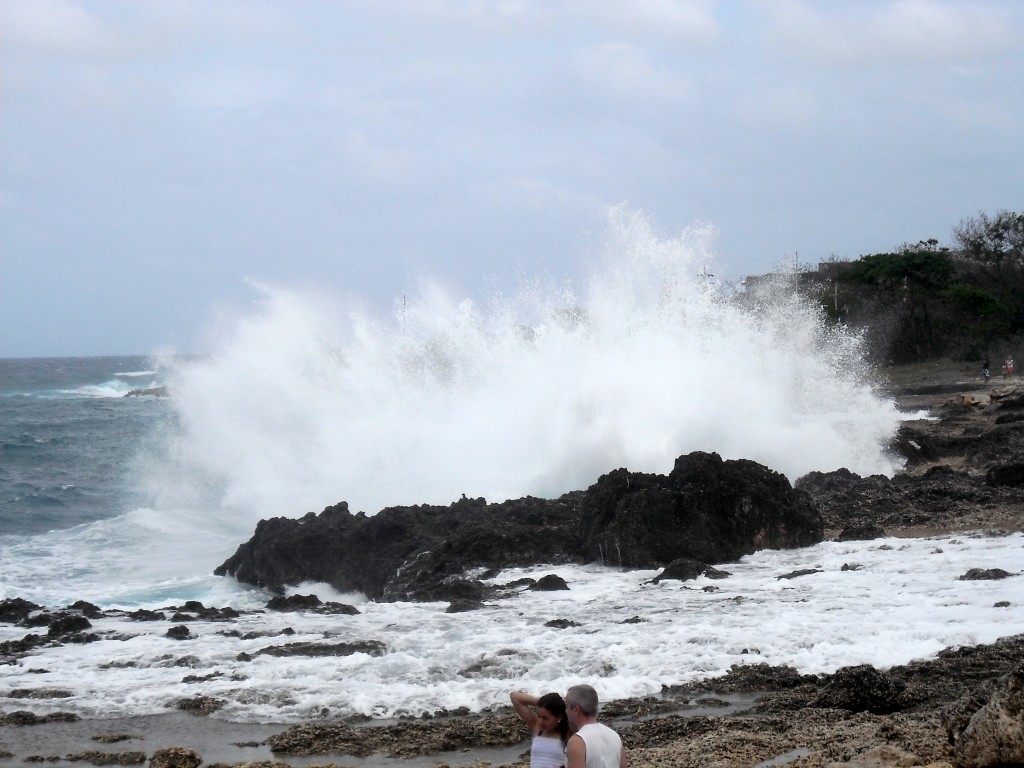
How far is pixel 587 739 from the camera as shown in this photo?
4.69 metres

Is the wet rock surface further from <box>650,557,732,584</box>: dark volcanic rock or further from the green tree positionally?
the green tree

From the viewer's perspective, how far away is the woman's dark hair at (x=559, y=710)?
15.9 ft

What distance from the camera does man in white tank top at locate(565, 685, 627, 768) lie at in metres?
4.58

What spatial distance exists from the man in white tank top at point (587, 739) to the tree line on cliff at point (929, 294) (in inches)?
1741

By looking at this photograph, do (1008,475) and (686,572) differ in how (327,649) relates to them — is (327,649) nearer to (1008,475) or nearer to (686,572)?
(686,572)

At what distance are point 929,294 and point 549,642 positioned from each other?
1708 inches

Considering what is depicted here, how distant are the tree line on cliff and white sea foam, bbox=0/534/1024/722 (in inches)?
1454

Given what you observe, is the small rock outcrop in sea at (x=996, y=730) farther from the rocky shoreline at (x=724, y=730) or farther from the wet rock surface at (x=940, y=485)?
the wet rock surface at (x=940, y=485)

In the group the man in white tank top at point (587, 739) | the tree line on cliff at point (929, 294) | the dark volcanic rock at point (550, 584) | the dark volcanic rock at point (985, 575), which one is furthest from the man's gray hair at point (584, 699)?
the tree line on cliff at point (929, 294)

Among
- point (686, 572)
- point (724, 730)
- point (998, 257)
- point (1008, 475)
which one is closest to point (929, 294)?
point (998, 257)

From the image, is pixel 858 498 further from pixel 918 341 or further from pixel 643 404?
pixel 918 341

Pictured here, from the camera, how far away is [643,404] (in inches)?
826

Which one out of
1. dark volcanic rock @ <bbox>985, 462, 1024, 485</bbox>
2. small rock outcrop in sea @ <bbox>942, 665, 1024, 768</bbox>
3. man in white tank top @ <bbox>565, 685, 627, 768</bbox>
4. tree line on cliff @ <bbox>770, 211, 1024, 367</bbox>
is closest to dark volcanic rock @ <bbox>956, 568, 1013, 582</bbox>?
small rock outcrop in sea @ <bbox>942, 665, 1024, 768</bbox>

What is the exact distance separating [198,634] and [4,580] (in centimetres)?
674
